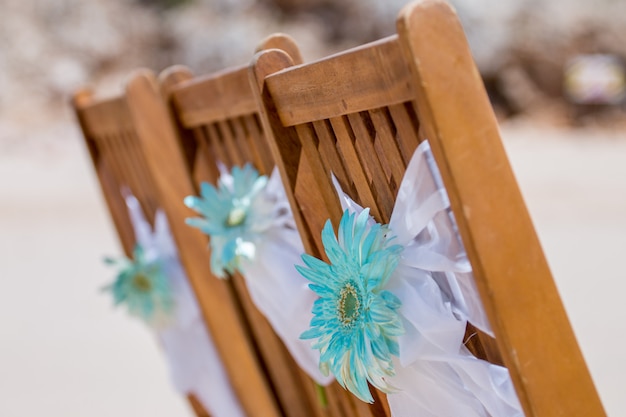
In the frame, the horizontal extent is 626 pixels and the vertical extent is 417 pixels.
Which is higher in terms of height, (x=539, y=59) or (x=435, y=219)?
(x=539, y=59)

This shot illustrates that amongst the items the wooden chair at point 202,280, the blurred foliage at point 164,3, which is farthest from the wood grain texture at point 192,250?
the blurred foliage at point 164,3

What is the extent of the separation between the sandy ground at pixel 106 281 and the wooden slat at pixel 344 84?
1849 mm

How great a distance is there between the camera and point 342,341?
117 cm

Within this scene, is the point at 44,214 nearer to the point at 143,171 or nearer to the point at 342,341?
the point at 143,171

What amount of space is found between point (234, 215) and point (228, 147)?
123mm

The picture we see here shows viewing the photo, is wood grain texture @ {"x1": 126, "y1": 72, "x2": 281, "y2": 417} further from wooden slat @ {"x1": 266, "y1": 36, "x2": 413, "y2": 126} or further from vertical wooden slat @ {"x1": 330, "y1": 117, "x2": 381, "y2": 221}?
vertical wooden slat @ {"x1": 330, "y1": 117, "x2": 381, "y2": 221}

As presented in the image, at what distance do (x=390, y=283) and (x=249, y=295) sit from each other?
29.7 inches

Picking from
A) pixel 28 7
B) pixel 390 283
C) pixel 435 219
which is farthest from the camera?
pixel 28 7

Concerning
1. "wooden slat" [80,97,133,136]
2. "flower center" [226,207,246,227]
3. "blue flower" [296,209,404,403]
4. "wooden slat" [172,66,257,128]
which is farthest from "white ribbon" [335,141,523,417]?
"wooden slat" [80,97,133,136]

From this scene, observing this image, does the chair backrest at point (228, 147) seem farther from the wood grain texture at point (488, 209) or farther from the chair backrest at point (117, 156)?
the wood grain texture at point (488, 209)

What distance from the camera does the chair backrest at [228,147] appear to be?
1542mm

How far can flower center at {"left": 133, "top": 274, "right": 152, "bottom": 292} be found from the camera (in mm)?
2133

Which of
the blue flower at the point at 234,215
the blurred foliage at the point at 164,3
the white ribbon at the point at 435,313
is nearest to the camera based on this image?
the white ribbon at the point at 435,313

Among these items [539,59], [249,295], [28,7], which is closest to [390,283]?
[249,295]
